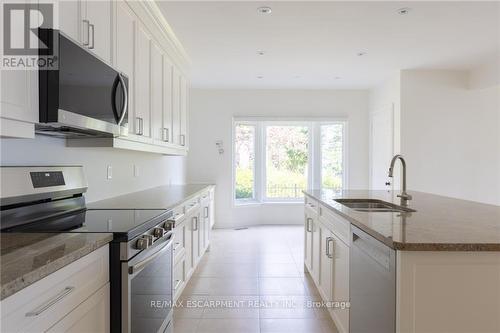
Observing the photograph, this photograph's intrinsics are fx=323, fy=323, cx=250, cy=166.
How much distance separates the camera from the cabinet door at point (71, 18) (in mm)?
1510

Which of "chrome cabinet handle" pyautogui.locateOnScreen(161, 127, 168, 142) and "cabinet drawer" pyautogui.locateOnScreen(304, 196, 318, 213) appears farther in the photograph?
"chrome cabinet handle" pyautogui.locateOnScreen(161, 127, 168, 142)

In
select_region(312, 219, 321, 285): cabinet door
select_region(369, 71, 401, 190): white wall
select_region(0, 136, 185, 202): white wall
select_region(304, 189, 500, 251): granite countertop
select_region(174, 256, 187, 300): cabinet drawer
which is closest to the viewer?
select_region(304, 189, 500, 251): granite countertop

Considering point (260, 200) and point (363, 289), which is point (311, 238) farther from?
point (260, 200)

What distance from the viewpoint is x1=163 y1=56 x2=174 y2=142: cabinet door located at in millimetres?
3172

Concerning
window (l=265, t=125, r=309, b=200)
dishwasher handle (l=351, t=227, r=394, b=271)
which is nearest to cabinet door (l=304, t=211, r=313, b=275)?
dishwasher handle (l=351, t=227, r=394, b=271)

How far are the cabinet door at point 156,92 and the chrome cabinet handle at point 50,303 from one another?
187 cm

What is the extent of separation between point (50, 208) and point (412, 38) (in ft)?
12.6

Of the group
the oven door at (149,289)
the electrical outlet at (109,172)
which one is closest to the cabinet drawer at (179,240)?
the oven door at (149,289)

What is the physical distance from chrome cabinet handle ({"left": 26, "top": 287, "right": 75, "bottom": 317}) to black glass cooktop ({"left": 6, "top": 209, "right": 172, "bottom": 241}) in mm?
355

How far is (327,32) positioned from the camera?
136 inches

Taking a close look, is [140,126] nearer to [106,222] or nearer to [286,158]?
[106,222]

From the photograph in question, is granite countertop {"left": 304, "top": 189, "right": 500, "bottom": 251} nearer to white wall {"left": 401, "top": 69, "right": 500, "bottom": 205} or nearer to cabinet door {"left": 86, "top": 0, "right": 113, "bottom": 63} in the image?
cabinet door {"left": 86, "top": 0, "right": 113, "bottom": 63}

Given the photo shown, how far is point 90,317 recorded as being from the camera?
1240 mm

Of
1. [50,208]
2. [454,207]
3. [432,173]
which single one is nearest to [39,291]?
[50,208]
